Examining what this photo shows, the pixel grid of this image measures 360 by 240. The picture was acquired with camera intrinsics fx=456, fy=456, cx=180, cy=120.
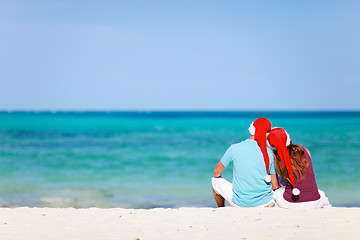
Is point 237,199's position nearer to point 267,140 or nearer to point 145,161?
point 267,140

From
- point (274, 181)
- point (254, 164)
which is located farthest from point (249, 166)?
point (274, 181)

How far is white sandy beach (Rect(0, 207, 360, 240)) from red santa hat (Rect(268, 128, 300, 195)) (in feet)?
1.52

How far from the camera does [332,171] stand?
13.0 m

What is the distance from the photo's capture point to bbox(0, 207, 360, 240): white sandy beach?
187 inches

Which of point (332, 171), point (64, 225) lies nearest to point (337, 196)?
point (332, 171)

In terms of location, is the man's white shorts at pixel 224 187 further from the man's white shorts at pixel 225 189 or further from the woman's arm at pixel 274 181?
the woman's arm at pixel 274 181

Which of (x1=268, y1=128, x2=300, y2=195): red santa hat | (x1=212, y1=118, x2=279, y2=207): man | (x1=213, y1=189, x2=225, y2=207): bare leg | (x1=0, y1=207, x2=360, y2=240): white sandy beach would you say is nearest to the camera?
(x1=0, y1=207, x2=360, y2=240): white sandy beach

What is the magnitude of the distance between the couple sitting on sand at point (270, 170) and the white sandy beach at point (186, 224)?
5.7 inches

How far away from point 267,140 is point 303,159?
469mm

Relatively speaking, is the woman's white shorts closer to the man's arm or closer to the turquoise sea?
the man's arm

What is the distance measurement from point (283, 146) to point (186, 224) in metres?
1.43

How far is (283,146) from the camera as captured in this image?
525 centimetres

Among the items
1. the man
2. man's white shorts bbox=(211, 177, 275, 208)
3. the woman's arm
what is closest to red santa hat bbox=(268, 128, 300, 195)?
the man

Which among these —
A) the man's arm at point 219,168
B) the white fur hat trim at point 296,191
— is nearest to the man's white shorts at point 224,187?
the man's arm at point 219,168
